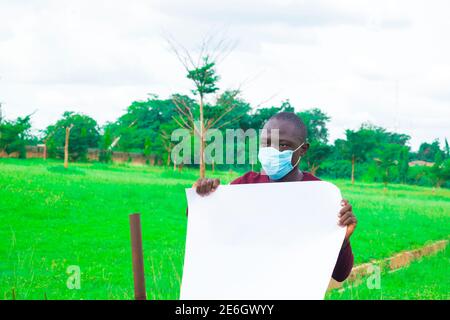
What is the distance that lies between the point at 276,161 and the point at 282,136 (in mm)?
70

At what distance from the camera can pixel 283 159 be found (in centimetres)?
161

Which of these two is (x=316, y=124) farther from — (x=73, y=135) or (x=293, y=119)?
(x=293, y=119)

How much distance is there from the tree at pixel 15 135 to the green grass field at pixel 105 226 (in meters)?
0.22

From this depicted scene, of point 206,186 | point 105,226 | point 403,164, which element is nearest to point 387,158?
point 403,164

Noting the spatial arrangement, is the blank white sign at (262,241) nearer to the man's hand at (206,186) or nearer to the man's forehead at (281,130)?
the man's hand at (206,186)

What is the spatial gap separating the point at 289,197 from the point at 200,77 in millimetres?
6491

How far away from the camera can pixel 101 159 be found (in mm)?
8945

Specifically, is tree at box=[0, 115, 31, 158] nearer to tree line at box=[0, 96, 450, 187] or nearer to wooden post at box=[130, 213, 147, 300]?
tree line at box=[0, 96, 450, 187]

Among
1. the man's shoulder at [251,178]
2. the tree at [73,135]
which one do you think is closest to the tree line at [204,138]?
the tree at [73,135]

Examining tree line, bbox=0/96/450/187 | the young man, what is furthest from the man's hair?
tree line, bbox=0/96/450/187

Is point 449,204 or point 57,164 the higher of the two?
point 57,164

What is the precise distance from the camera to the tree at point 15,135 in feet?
23.2
